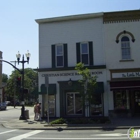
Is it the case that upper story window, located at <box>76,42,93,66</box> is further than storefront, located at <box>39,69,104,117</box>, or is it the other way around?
upper story window, located at <box>76,42,93,66</box>

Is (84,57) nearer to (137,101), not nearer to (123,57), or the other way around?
(123,57)

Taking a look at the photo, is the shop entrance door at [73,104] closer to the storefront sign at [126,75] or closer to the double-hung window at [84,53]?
the double-hung window at [84,53]

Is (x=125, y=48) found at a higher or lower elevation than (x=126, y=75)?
higher

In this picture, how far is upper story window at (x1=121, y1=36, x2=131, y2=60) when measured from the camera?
22.2 metres

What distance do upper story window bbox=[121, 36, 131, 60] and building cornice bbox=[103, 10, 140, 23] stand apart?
1.64 metres

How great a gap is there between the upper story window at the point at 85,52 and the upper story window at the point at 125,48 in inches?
110

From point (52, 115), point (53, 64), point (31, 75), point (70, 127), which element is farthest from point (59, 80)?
point (31, 75)

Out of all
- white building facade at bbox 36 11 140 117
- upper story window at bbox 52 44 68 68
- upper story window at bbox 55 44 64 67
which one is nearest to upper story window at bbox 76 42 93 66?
white building facade at bbox 36 11 140 117

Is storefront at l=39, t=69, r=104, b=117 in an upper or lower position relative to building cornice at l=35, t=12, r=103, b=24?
lower

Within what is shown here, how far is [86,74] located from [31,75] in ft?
283

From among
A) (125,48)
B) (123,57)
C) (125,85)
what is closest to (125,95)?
(125,85)

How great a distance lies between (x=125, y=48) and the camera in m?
22.3

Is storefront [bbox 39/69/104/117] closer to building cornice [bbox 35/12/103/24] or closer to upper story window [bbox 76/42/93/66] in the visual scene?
Answer: upper story window [bbox 76/42/93/66]

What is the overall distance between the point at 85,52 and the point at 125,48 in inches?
139
